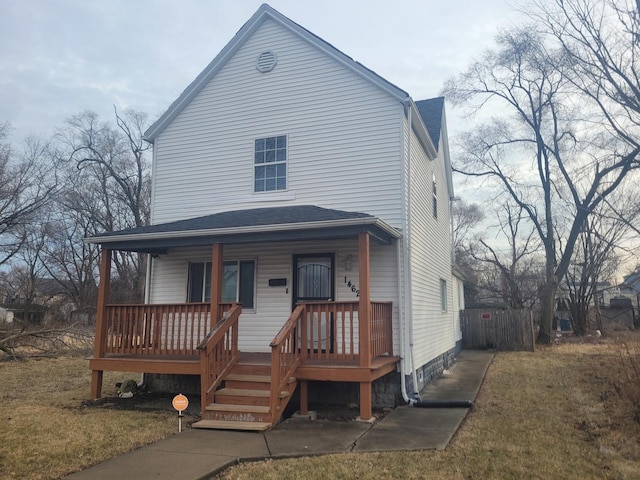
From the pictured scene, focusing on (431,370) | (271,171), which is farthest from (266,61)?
(431,370)

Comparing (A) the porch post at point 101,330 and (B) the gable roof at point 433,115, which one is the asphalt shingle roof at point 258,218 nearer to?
(A) the porch post at point 101,330

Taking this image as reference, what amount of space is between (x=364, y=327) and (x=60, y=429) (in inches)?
181

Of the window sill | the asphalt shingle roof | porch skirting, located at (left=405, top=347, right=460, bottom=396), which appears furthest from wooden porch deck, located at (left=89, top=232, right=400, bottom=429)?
the window sill

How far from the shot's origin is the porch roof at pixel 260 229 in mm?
8062

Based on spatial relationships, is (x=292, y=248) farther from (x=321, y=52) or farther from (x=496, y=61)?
(x=496, y=61)

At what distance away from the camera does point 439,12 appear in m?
10.8

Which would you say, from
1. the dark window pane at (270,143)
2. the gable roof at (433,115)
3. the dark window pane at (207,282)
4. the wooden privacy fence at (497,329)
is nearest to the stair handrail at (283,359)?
the dark window pane at (207,282)

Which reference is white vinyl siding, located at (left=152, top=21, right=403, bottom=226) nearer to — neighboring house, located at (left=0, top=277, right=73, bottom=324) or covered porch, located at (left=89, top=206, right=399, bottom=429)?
covered porch, located at (left=89, top=206, right=399, bottom=429)

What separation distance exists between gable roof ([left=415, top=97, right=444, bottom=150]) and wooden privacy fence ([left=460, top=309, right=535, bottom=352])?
10.1 meters

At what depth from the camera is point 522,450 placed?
5715 millimetres

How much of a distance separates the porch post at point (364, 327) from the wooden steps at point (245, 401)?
45.8 inches

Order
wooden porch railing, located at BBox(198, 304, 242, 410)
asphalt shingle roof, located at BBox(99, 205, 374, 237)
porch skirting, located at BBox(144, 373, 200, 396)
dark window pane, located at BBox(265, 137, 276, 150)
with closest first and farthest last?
1. wooden porch railing, located at BBox(198, 304, 242, 410)
2. asphalt shingle roof, located at BBox(99, 205, 374, 237)
3. porch skirting, located at BBox(144, 373, 200, 396)
4. dark window pane, located at BBox(265, 137, 276, 150)

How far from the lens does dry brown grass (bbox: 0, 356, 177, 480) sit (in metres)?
5.28

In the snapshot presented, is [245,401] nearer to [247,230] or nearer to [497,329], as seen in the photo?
[247,230]
